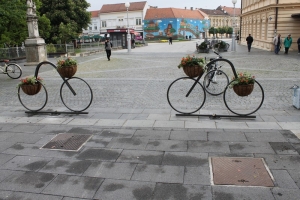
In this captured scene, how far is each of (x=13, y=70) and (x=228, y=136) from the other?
1152 cm

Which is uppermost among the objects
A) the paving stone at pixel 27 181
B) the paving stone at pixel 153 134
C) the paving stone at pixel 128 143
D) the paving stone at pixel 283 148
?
the paving stone at pixel 153 134

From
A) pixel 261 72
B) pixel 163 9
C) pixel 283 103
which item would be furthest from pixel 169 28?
pixel 283 103

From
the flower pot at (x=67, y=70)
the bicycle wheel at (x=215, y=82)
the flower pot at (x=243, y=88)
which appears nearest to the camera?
the flower pot at (x=243, y=88)

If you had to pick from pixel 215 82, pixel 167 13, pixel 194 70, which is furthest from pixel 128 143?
pixel 167 13

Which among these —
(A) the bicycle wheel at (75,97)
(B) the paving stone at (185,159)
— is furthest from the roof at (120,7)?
(B) the paving stone at (185,159)

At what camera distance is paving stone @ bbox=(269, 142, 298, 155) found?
4301 millimetres

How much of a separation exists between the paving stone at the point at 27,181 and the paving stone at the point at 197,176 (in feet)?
5.86

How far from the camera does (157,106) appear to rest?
24.1ft

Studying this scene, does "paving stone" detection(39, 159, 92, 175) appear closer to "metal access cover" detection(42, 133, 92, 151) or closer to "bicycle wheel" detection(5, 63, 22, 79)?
"metal access cover" detection(42, 133, 92, 151)

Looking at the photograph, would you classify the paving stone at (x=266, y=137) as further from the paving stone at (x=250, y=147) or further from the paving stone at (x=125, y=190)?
the paving stone at (x=125, y=190)

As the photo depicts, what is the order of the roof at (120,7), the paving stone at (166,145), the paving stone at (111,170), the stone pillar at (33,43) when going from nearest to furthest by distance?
the paving stone at (111,170) → the paving stone at (166,145) → the stone pillar at (33,43) → the roof at (120,7)

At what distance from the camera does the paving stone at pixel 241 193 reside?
3176mm

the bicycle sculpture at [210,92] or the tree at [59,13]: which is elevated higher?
the tree at [59,13]

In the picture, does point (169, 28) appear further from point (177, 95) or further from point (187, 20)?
point (177, 95)
